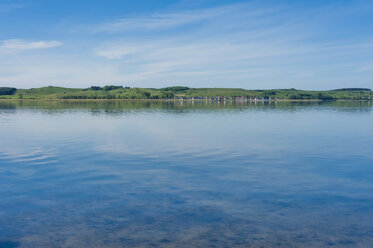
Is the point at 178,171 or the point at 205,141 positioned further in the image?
the point at 205,141

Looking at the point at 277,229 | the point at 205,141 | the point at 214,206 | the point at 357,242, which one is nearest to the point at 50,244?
the point at 214,206

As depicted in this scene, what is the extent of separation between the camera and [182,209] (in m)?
15.0

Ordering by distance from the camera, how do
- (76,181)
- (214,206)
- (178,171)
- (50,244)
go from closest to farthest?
(50,244)
(214,206)
(76,181)
(178,171)

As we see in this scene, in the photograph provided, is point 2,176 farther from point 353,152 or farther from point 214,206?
point 353,152

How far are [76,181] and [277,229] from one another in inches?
509

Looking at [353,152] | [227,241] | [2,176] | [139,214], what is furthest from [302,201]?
[2,176]

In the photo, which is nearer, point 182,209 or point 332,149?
point 182,209

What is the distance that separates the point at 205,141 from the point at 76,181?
19087mm

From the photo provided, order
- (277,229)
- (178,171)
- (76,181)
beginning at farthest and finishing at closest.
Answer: (178,171)
(76,181)
(277,229)

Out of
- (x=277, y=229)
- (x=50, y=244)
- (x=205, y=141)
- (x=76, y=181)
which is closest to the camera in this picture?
(x=50, y=244)

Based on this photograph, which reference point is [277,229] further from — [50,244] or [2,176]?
[2,176]

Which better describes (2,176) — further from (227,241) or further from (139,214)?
(227,241)

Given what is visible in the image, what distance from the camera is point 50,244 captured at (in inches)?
458

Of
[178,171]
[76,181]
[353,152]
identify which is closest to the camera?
[76,181]
